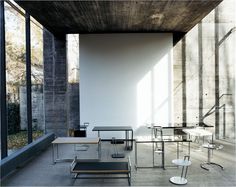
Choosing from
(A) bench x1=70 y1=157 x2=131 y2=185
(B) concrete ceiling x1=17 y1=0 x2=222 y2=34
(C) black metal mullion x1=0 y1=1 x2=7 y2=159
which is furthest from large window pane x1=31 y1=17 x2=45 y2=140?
(A) bench x1=70 y1=157 x2=131 y2=185

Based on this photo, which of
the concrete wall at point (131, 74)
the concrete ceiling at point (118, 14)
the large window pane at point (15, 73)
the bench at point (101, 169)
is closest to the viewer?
the bench at point (101, 169)

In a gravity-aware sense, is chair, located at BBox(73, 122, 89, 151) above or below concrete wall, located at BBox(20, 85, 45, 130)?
below

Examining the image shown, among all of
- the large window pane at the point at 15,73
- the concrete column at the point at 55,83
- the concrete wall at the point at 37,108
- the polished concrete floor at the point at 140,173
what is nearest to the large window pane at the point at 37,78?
the concrete wall at the point at 37,108

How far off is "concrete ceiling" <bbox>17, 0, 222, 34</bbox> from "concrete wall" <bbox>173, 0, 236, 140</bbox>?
727mm

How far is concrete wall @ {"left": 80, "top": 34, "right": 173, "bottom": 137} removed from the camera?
7.38 metres

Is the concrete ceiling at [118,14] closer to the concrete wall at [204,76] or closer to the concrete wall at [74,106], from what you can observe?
the concrete wall at [204,76]

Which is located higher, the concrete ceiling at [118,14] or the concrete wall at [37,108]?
the concrete ceiling at [118,14]

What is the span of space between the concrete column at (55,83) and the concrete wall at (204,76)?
3.78 metres

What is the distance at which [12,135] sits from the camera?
5.21m

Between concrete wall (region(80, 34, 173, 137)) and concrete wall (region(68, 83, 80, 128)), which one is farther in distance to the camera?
concrete wall (region(68, 83, 80, 128))

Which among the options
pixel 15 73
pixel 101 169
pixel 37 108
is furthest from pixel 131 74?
pixel 101 169

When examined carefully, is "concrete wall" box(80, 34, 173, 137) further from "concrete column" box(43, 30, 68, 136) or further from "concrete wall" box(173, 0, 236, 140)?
"concrete column" box(43, 30, 68, 136)

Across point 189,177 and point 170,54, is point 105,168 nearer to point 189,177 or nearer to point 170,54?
point 189,177

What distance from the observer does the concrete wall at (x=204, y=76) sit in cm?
743
